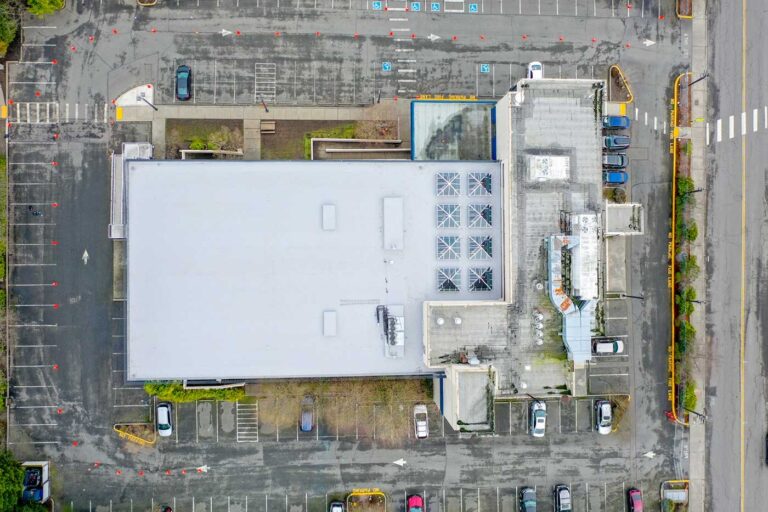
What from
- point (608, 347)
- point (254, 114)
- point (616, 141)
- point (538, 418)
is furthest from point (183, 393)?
point (616, 141)

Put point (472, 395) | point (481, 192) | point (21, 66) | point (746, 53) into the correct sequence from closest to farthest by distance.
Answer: point (472, 395) → point (481, 192) → point (21, 66) → point (746, 53)

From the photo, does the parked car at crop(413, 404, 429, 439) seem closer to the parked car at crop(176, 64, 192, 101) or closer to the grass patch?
the grass patch

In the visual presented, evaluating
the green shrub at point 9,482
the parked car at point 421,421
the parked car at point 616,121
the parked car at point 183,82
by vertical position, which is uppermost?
the parked car at point 183,82

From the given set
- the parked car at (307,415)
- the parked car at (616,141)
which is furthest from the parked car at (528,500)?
the parked car at (616,141)

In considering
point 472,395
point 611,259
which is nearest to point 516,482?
point 472,395

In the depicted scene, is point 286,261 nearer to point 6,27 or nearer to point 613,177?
point 613,177

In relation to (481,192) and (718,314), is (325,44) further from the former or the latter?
(718,314)

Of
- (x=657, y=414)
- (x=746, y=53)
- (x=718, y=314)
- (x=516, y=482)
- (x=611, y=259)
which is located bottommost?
(x=516, y=482)

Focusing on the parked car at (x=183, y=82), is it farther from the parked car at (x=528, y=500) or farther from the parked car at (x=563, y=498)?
the parked car at (x=563, y=498)
